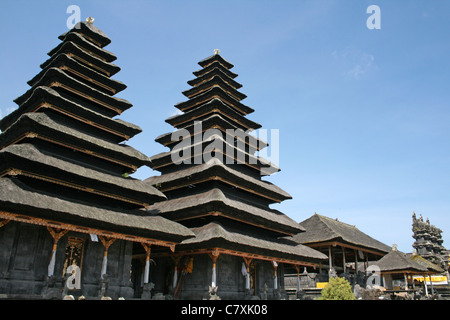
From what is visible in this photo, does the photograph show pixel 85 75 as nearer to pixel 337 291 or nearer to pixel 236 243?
pixel 236 243

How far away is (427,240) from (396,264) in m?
28.2

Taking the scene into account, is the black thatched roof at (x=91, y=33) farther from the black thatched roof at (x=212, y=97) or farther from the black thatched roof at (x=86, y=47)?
the black thatched roof at (x=212, y=97)

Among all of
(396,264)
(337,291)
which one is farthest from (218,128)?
(396,264)

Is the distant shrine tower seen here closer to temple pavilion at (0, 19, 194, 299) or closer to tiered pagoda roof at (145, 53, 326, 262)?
tiered pagoda roof at (145, 53, 326, 262)

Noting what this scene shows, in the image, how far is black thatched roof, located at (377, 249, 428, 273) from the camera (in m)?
35.9

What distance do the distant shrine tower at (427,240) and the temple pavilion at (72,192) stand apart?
5301 cm

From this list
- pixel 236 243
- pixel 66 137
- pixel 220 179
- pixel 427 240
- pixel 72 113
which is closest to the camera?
pixel 66 137

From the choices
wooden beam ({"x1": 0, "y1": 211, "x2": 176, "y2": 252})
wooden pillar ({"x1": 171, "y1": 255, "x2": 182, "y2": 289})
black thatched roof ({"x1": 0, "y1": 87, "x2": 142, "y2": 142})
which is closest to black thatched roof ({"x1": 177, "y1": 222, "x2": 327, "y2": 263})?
wooden pillar ({"x1": 171, "y1": 255, "x2": 182, "y2": 289})

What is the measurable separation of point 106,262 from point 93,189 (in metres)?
3.88

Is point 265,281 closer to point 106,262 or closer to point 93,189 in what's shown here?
point 106,262

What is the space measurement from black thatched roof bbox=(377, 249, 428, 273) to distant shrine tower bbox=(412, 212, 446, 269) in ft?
80.7

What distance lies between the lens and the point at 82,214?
16.1m
